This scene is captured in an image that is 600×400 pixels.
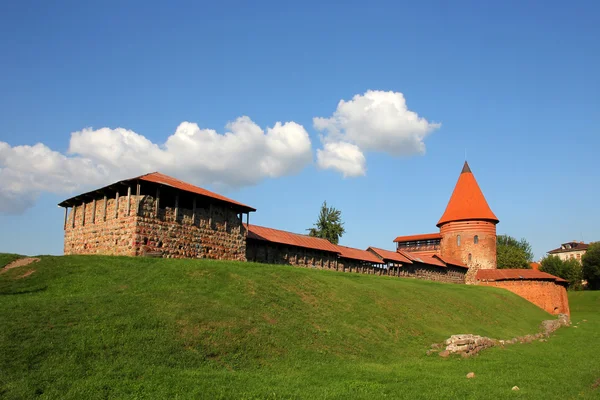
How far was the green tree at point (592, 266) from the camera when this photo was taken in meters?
65.9

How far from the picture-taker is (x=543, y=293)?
44250 millimetres

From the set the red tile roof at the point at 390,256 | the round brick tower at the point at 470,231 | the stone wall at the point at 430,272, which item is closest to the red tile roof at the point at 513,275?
the round brick tower at the point at 470,231

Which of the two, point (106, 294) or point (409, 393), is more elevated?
point (106, 294)

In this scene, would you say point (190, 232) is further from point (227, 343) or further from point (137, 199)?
point (227, 343)

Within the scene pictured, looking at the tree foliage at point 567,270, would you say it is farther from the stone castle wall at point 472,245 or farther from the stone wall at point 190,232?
the stone wall at point 190,232

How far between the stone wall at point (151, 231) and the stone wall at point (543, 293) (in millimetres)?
30852

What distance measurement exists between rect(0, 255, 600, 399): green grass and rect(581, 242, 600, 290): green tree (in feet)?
171

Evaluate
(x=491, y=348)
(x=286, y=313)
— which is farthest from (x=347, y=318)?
(x=491, y=348)

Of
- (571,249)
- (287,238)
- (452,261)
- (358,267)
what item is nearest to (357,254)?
(358,267)

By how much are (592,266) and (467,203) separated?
25.3 m

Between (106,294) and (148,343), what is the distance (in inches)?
151

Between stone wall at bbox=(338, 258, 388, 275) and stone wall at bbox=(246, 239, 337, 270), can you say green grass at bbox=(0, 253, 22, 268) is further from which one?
stone wall at bbox=(338, 258, 388, 275)

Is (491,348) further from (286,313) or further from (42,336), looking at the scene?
(42,336)

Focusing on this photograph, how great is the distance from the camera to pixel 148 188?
2377 centimetres
